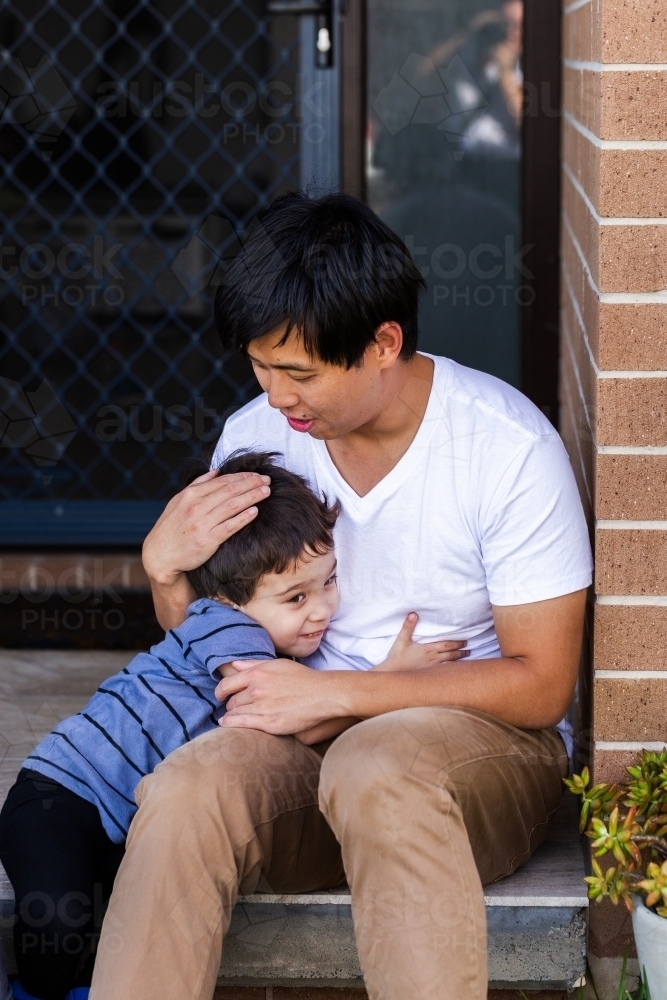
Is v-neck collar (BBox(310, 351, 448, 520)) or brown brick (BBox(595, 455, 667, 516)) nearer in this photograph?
brown brick (BBox(595, 455, 667, 516))

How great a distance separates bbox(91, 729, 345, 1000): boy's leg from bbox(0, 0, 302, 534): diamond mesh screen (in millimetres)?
2093

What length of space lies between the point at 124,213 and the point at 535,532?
2.75 meters

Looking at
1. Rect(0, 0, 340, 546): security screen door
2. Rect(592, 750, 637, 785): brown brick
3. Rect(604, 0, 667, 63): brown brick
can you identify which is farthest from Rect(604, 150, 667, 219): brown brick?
Rect(0, 0, 340, 546): security screen door

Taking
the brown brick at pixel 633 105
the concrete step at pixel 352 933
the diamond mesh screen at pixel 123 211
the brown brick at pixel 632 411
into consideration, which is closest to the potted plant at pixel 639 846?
the concrete step at pixel 352 933

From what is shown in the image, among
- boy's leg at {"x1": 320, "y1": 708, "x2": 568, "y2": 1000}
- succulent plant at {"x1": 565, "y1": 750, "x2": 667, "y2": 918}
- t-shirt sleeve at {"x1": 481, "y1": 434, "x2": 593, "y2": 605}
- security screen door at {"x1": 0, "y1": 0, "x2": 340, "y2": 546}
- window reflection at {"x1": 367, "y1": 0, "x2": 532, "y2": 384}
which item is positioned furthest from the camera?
security screen door at {"x1": 0, "y1": 0, "x2": 340, "y2": 546}

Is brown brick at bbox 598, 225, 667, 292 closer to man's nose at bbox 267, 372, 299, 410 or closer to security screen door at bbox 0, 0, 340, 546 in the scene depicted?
man's nose at bbox 267, 372, 299, 410

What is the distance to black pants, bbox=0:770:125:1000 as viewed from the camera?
64.3 inches

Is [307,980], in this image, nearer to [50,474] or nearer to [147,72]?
[50,474]

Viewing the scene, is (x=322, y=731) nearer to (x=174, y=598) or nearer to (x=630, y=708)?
(x=174, y=598)

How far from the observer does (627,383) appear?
1.61 m

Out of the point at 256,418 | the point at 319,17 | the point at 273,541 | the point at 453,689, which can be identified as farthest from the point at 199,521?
the point at 319,17

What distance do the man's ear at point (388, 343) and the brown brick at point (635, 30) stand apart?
0.44 metres

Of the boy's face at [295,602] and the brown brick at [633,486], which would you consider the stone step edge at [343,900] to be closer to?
the boy's face at [295,602]

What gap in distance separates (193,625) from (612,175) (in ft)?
2.76
